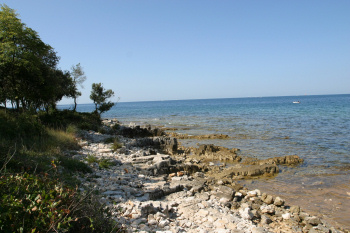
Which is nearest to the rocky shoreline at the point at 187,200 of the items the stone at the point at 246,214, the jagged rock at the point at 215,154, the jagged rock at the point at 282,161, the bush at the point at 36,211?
the stone at the point at 246,214

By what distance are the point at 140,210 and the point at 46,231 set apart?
3120mm

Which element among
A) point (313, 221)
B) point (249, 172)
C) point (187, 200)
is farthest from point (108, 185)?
point (249, 172)

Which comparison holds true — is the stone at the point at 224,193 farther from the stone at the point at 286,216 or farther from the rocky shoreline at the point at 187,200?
the stone at the point at 286,216

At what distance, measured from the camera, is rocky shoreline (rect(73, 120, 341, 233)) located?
580 cm

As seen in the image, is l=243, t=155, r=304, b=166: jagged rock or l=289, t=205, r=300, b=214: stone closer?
l=289, t=205, r=300, b=214: stone

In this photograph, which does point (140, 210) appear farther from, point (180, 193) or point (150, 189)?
point (180, 193)

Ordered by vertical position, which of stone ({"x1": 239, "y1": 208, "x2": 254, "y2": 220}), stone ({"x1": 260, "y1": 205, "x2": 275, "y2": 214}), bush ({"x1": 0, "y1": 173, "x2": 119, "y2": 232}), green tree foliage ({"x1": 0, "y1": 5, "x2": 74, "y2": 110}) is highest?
green tree foliage ({"x1": 0, "y1": 5, "x2": 74, "y2": 110})

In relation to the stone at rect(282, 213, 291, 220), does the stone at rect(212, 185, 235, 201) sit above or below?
above

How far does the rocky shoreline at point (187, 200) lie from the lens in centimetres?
580

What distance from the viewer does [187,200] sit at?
740 cm

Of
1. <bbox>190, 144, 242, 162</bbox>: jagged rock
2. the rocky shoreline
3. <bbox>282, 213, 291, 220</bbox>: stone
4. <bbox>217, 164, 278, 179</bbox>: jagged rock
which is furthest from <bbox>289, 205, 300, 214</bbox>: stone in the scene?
<bbox>190, 144, 242, 162</bbox>: jagged rock

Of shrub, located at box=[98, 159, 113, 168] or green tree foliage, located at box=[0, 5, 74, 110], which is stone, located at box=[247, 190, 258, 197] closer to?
shrub, located at box=[98, 159, 113, 168]

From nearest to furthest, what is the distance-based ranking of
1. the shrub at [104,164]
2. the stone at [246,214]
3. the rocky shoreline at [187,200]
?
the rocky shoreline at [187,200] → the stone at [246,214] → the shrub at [104,164]

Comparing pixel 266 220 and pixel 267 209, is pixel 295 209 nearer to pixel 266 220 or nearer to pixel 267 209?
pixel 267 209
